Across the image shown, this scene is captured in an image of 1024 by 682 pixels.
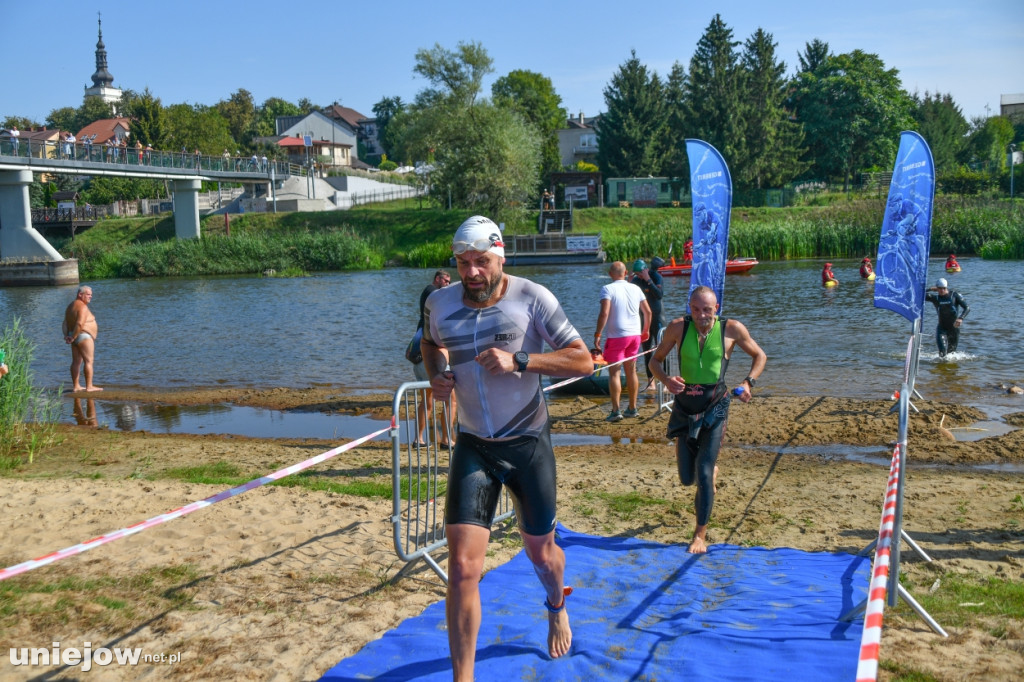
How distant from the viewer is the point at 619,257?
165 feet

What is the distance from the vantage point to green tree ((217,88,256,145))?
120m

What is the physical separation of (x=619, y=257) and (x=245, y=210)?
35.0 meters

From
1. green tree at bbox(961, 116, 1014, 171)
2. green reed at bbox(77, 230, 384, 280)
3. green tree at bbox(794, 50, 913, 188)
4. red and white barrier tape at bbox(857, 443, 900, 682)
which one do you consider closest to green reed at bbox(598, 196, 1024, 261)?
green reed at bbox(77, 230, 384, 280)

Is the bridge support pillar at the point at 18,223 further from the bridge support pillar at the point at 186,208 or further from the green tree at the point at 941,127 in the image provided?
the green tree at the point at 941,127

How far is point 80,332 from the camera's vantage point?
586 inches

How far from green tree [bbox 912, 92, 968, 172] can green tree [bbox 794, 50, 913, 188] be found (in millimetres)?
3711

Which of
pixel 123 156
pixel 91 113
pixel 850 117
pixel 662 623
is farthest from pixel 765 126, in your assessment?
pixel 91 113

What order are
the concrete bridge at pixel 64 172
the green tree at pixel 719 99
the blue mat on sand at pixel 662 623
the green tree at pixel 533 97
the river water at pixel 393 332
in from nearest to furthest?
the blue mat on sand at pixel 662 623 → the river water at pixel 393 332 → the concrete bridge at pixel 64 172 → the green tree at pixel 719 99 → the green tree at pixel 533 97

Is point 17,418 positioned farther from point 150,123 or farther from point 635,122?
point 150,123

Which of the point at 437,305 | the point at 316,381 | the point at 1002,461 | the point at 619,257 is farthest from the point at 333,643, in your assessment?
the point at 619,257

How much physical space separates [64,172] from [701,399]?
56.1 meters

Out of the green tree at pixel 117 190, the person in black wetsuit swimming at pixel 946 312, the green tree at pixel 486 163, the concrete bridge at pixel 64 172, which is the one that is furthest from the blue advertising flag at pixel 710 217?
the green tree at pixel 117 190

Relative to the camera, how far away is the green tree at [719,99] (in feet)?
210

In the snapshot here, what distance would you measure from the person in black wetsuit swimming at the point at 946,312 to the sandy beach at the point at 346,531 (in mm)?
4539
